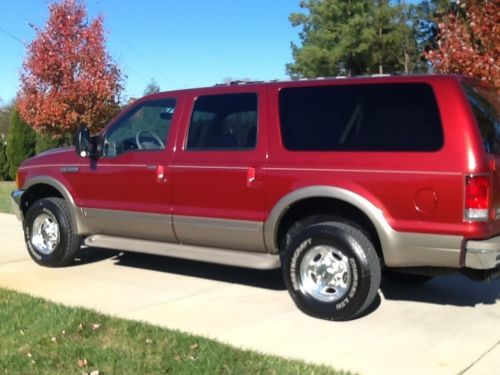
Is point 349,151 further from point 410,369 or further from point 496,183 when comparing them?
point 410,369

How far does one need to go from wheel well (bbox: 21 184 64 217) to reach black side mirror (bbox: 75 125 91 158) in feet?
2.94

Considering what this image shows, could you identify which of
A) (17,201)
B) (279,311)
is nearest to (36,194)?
(17,201)

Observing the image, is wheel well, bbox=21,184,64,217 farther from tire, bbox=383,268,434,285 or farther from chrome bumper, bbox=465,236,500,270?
chrome bumper, bbox=465,236,500,270

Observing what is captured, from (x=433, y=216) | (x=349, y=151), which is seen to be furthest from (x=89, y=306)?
(x=433, y=216)

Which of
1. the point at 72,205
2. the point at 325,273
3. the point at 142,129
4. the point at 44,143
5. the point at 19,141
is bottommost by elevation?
the point at 325,273

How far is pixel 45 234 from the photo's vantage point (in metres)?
7.57

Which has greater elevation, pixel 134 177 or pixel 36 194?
pixel 134 177

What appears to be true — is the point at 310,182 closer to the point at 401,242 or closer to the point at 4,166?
the point at 401,242

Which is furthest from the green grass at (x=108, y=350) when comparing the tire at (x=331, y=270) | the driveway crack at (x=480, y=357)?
the tire at (x=331, y=270)

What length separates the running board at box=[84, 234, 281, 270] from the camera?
5.82 m

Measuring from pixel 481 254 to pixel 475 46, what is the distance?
4846 millimetres

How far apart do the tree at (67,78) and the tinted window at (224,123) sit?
11.6 m

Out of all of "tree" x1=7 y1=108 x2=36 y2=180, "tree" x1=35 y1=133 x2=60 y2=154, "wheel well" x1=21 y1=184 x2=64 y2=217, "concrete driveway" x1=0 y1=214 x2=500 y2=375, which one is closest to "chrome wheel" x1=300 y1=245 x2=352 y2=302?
"concrete driveway" x1=0 y1=214 x2=500 y2=375

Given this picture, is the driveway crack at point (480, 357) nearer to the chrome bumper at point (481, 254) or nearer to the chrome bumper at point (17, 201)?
the chrome bumper at point (481, 254)
